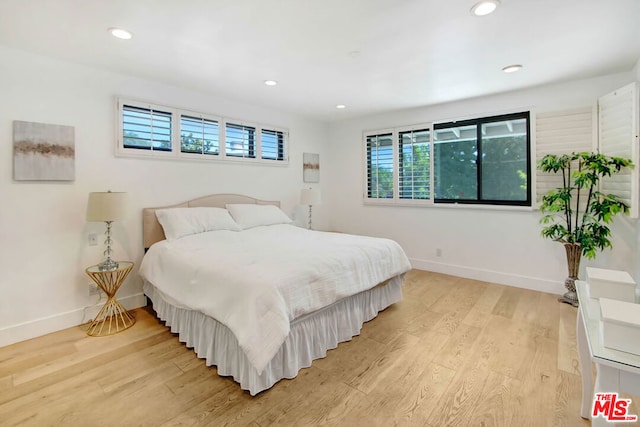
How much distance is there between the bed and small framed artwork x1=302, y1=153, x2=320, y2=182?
1831 mm

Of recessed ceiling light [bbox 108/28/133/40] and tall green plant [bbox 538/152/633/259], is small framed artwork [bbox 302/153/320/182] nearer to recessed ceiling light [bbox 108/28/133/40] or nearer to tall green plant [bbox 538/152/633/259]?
recessed ceiling light [bbox 108/28/133/40]

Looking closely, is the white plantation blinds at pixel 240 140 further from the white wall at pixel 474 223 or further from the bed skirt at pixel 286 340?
the bed skirt at pixel 286 340

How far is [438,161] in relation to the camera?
443 cm

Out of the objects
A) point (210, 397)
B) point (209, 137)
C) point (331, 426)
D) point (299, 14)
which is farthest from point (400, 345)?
point (209, 137)

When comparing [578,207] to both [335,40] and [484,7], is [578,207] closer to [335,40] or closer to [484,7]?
[484,7]

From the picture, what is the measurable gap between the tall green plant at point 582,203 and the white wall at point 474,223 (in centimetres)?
26

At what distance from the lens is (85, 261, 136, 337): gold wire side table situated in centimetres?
269

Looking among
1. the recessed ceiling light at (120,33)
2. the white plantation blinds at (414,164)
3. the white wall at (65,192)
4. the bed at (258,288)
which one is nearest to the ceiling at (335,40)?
the recessed ceiling light at (120,33)

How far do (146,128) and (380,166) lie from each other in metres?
3.34

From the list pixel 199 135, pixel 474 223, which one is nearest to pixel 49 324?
pixel 199 135

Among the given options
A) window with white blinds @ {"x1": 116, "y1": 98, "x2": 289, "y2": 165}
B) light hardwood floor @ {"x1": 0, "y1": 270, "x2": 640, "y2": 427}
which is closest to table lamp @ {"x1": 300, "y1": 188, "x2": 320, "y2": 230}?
window with white blinds @ {"x1": 116, "y1": 98, "x2": 289, "y2": 165}

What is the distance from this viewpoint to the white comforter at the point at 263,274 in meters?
1.78

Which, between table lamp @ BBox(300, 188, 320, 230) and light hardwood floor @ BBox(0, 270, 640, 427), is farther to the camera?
table lamp @ BBox(300, 188, 320, 230)

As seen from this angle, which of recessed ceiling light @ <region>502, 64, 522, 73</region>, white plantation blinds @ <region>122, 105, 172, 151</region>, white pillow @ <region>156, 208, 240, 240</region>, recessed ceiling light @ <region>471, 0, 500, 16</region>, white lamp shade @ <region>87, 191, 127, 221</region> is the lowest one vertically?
white pillow @ <region>156, 208, 240, 240</region>
